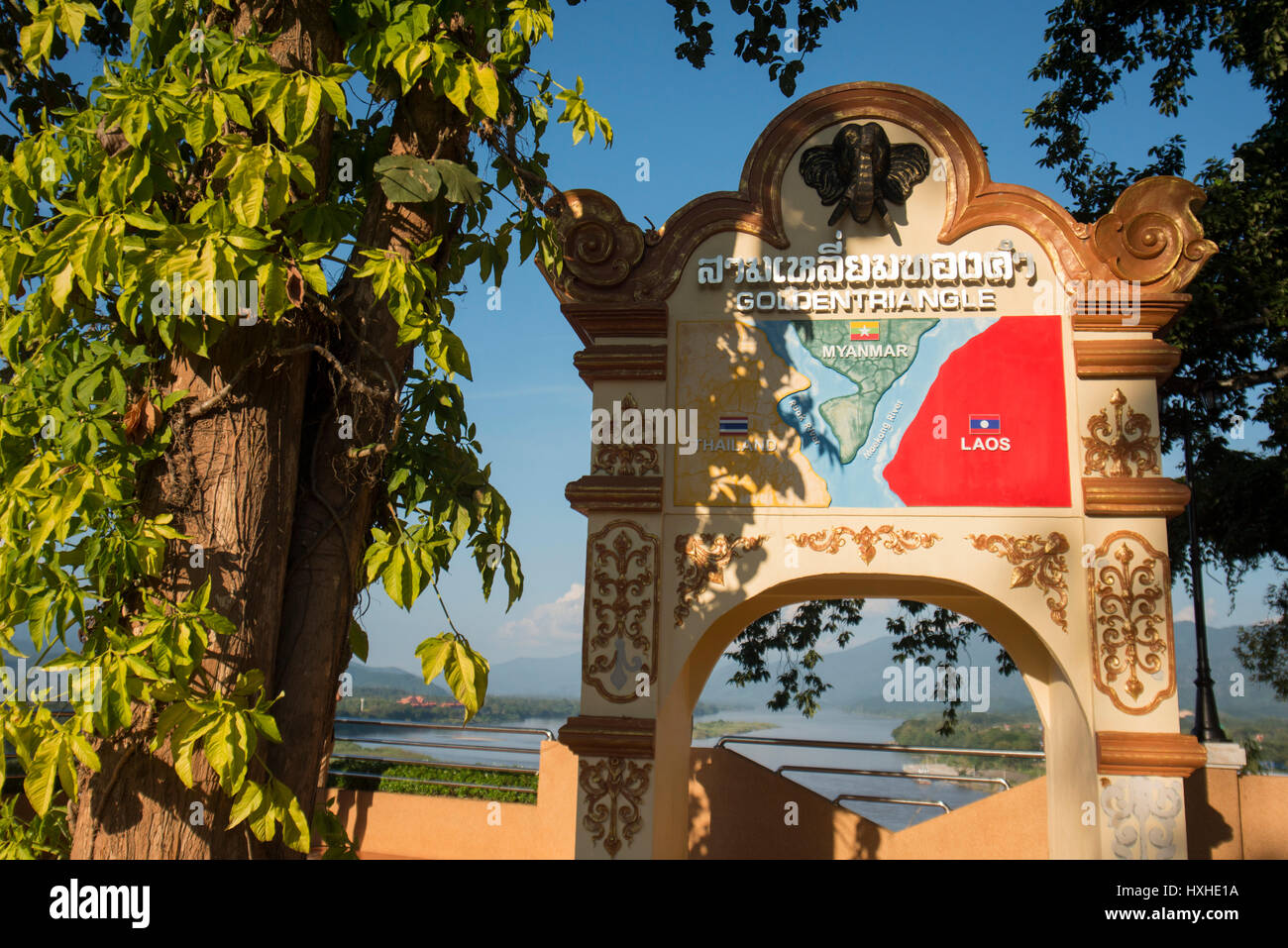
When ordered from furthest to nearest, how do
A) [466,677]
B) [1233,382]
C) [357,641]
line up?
[1233,382], [357,641], [466,677]

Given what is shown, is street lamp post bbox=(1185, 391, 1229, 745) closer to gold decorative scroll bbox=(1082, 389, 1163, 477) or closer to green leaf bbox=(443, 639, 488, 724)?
gold decorative scroll bbox=(1082, 389, 1163, 477)

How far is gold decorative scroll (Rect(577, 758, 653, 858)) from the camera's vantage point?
5660 millimetres

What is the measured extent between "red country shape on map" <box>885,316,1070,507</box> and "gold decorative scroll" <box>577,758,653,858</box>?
7.11 ft

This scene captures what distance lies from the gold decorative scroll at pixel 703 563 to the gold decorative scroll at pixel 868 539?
0.90ft

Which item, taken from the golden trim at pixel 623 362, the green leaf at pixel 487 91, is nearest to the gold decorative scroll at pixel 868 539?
the golden trim at pixel 623 362

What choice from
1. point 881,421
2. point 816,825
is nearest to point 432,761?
point 816,825

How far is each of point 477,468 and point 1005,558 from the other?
3.50m

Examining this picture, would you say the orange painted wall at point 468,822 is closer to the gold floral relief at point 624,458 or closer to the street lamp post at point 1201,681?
the gold floral relief at point 624,458

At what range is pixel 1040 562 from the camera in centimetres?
567

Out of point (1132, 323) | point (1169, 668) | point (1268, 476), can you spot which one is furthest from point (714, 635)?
point (1268, 476)

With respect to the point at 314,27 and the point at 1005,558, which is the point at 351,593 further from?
the point at 1005,558

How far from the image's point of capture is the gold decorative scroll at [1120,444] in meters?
5.72

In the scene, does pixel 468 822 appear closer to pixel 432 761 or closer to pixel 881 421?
pixel 432 761

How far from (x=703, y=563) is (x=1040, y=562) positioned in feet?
6.08
